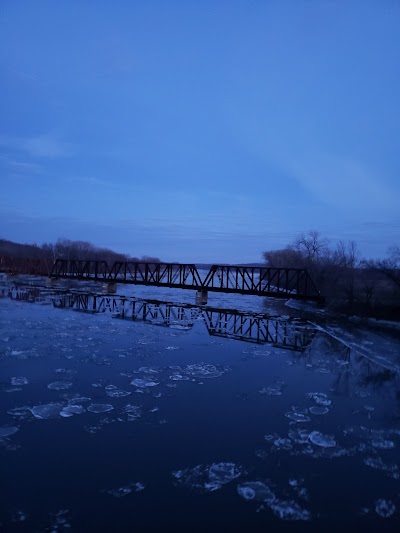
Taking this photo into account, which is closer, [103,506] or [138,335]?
[103,506]

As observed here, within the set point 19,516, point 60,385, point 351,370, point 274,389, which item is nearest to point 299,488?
point 19,516

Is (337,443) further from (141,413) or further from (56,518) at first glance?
(56,518)

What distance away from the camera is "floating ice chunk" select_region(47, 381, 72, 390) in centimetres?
889

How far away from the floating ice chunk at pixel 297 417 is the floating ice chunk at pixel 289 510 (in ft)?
9.50

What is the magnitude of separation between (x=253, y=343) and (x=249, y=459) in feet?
34.2

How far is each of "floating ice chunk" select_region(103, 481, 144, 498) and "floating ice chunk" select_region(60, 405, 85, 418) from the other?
2841 mm

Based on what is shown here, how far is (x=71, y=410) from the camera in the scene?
25.0 feet

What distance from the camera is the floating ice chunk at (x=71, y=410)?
293 inches

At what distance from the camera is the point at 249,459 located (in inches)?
234

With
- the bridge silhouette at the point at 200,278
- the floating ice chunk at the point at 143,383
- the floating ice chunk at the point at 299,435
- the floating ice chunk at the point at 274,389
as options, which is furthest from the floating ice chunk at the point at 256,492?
the bridge silhouette at the point at 200,278

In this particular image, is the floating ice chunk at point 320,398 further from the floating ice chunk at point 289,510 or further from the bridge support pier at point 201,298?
the bridge support pier at point 201,298

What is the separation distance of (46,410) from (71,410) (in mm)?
519

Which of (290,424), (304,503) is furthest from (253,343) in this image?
Answer: (304,503)

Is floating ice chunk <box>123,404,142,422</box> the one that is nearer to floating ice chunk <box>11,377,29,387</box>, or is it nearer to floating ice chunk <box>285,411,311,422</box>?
floating ice chunk <box>11,377,29,387</box>
